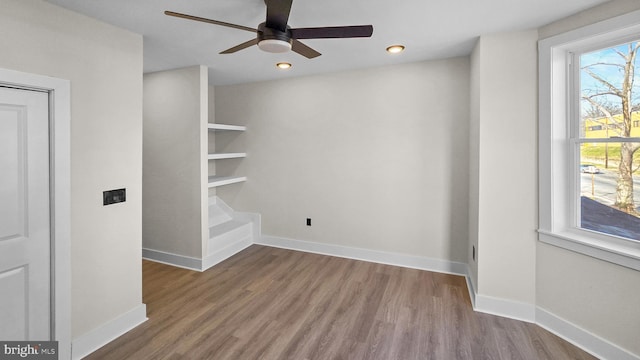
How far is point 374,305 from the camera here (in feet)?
8.93

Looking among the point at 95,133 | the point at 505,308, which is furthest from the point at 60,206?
the point at 505,308

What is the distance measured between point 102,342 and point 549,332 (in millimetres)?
3437

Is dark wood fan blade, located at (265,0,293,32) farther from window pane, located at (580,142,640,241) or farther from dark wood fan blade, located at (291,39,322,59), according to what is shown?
window pane, located at (580,142,640,241)

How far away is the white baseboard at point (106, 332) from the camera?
2.06 m

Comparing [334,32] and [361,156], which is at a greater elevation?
[334,32]

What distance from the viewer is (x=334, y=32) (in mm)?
1725

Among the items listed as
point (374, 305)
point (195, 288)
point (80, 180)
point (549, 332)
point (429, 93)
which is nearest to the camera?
point (80, 180)

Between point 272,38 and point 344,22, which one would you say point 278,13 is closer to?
point 272,38

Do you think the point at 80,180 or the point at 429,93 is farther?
the point at 429,93

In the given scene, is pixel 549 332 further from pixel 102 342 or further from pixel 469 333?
pixel 102 342

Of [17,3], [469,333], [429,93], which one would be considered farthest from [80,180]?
[429,93]

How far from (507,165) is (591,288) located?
1040 millimetres

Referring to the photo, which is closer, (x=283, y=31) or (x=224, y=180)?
(x=283, y=31)

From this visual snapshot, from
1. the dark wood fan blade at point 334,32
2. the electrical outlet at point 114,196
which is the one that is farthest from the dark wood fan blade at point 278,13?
the electrical outlet at point 114,196
